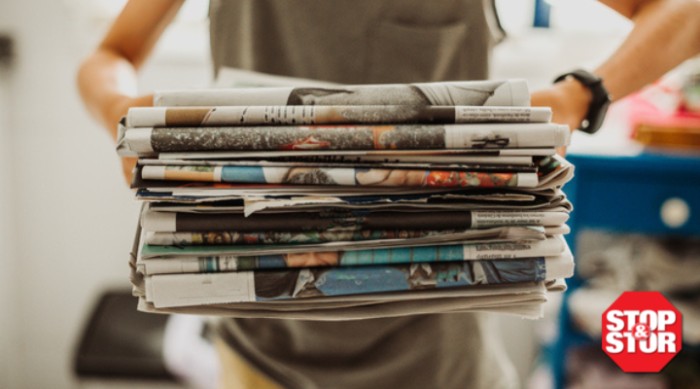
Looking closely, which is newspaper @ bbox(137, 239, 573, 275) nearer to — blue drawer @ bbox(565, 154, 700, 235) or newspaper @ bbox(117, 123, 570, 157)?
newspaper @ bbox(117, 123, 570, 157)

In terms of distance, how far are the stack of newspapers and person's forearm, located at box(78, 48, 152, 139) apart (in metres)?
0.11

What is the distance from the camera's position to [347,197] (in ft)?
1.05

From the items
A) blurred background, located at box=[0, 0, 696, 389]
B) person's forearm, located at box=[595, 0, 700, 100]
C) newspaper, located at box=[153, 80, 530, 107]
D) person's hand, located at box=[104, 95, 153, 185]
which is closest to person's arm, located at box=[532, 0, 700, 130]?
person's forearm, located at box=[595, 0, 700, 100]

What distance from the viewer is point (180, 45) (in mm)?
1344

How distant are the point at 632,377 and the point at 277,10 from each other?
77 cm

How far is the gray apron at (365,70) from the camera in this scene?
50cm

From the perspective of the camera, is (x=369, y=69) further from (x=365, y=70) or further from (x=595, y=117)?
(x=595, y=117)

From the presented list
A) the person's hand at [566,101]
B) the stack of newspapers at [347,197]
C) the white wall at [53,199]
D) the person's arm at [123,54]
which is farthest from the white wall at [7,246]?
the person's hand at [566,101]

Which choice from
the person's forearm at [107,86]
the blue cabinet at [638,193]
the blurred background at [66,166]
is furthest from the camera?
the blurred background at [66,166]

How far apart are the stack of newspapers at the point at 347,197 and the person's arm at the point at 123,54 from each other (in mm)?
155

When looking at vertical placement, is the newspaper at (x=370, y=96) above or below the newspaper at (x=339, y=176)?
above

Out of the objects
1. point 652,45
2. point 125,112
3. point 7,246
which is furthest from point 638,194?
point 7,246

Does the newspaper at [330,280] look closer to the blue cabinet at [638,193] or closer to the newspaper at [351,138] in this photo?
the newspaper at [351,138]

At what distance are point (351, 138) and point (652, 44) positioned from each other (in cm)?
29
